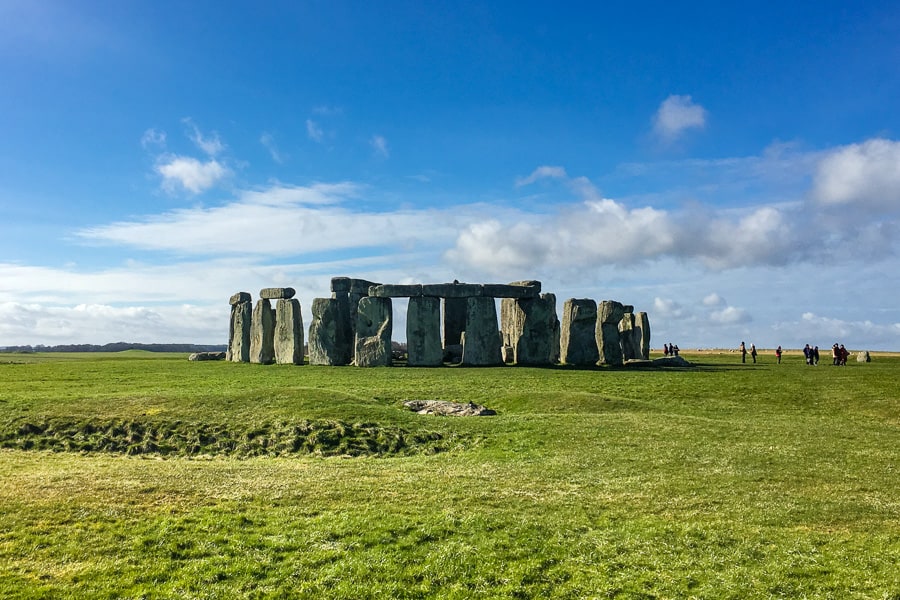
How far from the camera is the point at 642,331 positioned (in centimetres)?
4919

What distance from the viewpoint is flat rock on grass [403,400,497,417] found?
70.5 feet

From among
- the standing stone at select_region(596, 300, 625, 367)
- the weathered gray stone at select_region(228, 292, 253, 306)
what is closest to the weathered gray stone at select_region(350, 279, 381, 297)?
the weathered gray stone at select_region(228, 292, 253, 306)

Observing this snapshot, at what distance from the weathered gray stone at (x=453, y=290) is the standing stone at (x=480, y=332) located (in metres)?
0.52

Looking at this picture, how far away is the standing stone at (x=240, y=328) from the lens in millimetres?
42969

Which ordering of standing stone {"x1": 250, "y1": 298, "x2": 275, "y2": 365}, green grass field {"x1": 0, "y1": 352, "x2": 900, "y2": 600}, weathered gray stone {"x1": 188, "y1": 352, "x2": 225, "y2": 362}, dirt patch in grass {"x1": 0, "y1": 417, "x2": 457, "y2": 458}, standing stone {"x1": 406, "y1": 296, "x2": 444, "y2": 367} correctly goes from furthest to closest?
1. weathered gray stone {"x1": 188, "y1": 352, "x2": 225, "y2": 362}
2. standing stone {"x1": 250, "y1": 298, "x2": 275, "y2": 365}
3. standing stone {"x1": 406, "y1": 296, "x2": 444, "y2": 367}
4. dirt patch in grass {"x1": 0, "y1": 417, "x2": 457, "y2": 458}
5. green grass field {"x1": 0, "y1": 352, "x2": 900, "y2": 600}

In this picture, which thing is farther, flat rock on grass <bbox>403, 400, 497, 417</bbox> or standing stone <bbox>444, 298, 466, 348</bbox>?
standing stone <bbox>444, 298, 466, 348</bbox>

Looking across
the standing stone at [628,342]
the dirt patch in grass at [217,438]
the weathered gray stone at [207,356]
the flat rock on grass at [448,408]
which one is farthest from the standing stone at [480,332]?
the dirt patch in grass at [217,438]

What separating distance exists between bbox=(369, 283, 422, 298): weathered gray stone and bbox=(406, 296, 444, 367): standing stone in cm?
35

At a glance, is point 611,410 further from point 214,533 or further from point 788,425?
point 214,533

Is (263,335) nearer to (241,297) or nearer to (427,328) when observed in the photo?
(241,297)

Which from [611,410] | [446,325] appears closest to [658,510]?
[611,410]

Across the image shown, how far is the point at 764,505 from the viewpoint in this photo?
37.6 ft

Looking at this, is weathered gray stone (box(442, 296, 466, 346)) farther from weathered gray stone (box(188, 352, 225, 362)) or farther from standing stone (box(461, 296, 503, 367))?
weathered gray stone (box(188, 352, 225, 362))

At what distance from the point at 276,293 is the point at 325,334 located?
423cm
